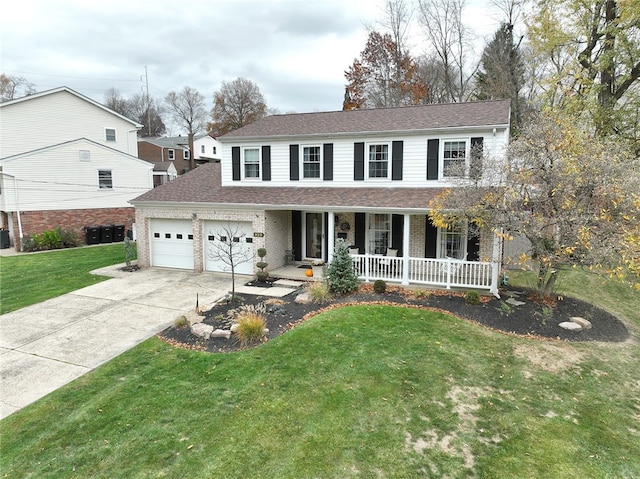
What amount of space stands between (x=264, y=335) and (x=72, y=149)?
20.1 meters

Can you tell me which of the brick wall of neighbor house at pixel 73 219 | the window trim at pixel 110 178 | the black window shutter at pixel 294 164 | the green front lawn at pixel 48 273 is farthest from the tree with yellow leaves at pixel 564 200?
the window trim at pixel 110 178

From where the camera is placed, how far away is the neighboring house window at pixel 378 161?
1368 centimetres

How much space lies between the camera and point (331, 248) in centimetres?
1288

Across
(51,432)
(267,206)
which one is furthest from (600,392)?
(267,206)

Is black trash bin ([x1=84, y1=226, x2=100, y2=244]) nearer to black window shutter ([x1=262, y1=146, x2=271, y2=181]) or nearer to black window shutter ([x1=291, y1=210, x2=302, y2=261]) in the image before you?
black window shutter ([x1=262, y1=146, x2=271, y2=181])

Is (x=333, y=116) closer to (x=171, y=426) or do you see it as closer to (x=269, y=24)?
(x=269, y=24)

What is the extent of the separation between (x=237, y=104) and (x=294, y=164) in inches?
1621

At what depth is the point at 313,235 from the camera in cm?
1556

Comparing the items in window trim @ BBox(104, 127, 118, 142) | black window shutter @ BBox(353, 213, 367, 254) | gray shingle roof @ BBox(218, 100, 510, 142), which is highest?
window trim @ BBox(104, 127, 118, 142)

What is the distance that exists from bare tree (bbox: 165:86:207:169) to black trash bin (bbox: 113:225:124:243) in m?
38.1

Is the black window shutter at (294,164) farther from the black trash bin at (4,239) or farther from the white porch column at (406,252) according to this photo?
the black trash bin at (4,239)

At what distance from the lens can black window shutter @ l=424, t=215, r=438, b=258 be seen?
13156 millimetres

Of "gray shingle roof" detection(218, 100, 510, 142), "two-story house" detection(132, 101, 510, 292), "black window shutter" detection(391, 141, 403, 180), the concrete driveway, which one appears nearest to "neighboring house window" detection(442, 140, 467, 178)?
"two-story house" detection(132, 101, 510, 292)

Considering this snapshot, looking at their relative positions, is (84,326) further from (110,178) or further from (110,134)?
(110,134)
